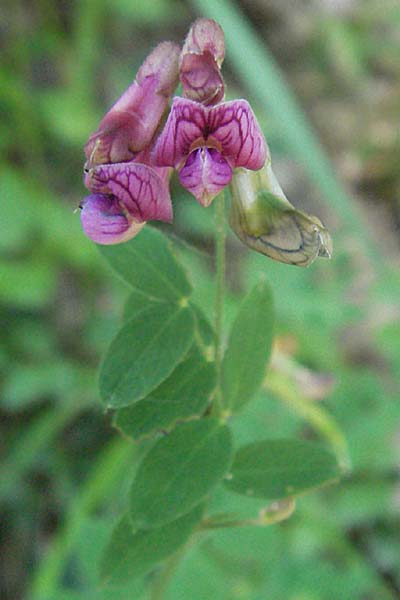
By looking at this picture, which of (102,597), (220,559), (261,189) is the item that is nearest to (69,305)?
(220,559)

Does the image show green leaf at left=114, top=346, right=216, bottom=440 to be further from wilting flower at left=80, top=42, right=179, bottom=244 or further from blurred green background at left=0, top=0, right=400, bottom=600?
blurred green background at left=0, top=0, right=400, bottom=600

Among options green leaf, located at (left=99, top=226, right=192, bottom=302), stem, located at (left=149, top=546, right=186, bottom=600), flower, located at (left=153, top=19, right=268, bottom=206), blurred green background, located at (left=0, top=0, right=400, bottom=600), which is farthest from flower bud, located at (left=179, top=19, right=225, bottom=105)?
blurred green background, located at (left=0, top=0, right=400, bottom=600)

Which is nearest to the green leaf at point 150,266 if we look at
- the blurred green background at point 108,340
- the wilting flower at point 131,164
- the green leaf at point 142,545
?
the wilting flower at point 131,164

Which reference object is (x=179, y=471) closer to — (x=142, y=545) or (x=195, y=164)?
(x=142, y=545)

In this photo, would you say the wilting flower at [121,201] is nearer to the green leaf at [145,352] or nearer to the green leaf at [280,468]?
the green leaf at [145,352]

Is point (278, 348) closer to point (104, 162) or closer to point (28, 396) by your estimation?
point (28, 396)

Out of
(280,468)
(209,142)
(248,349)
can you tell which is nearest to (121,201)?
(209,142)

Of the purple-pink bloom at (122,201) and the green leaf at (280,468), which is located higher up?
the purple-pink bloom at (122,201)
